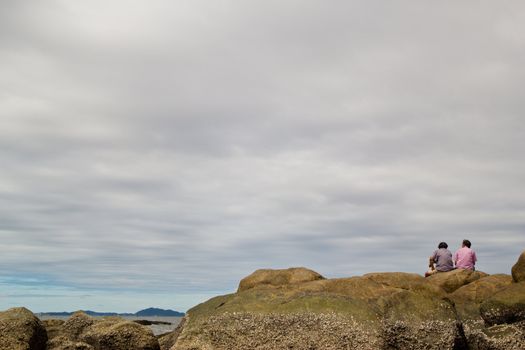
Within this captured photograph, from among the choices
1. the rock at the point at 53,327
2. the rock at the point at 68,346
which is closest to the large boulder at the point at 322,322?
the rock at the point at 68,346

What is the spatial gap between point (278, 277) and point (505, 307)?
9.43 metres

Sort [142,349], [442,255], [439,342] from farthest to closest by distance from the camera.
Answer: [442,255], [142,349], [439,342]

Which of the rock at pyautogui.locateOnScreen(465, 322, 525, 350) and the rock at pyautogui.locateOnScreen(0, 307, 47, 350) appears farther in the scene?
the rock at pyautogui.locateOnScreen(0, 307, 47, 350)

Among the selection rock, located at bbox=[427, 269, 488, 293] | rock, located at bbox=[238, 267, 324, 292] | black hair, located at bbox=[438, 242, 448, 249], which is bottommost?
rock, located at bbox=[427, 269, 488, 293]

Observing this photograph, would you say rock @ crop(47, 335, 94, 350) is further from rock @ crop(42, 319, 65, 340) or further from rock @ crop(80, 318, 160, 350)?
rock @ crop(42, 319, 65, 340)

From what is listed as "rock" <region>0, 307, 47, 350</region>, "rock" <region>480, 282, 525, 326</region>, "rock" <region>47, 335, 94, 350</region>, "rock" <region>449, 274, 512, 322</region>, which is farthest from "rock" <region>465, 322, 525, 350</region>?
"rock" <region>0, 307, 47, 350</region>

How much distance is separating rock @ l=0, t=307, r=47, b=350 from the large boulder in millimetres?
7104

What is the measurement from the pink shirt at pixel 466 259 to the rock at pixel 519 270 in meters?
6.44

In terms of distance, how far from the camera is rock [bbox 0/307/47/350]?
69.8 ft

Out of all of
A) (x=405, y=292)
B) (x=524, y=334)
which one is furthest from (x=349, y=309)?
(x=524, y=334)

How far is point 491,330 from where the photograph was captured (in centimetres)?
1842

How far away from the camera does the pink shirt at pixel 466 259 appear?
92.3 ft

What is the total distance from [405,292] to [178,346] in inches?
336

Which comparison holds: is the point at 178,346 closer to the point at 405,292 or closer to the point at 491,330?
the point at 405,292
